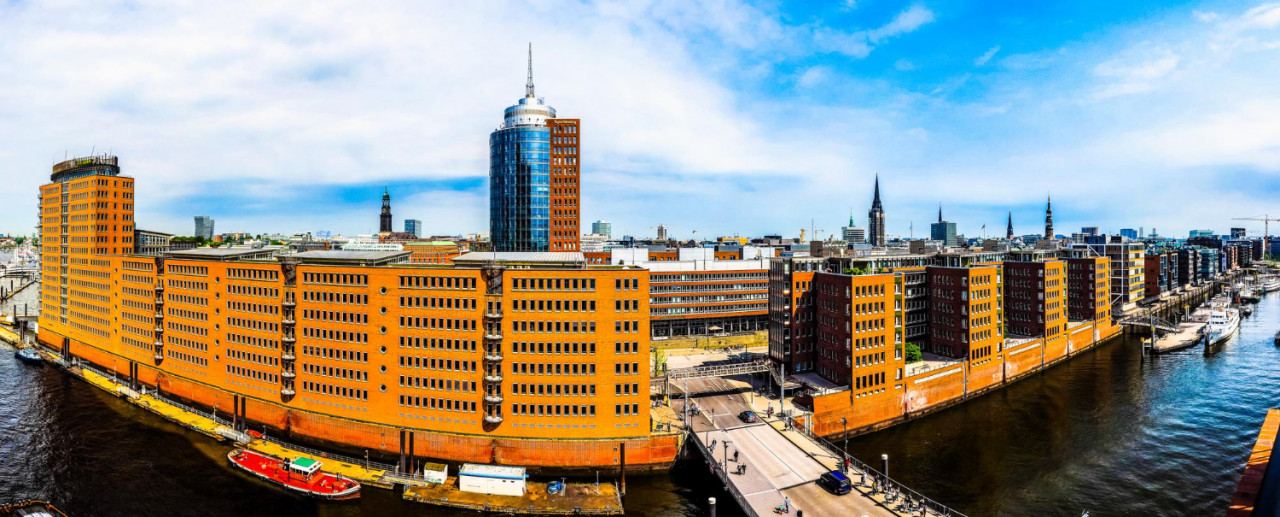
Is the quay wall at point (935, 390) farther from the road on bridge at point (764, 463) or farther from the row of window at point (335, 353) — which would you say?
the row of window at point (335, 353)

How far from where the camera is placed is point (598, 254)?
18450 cm

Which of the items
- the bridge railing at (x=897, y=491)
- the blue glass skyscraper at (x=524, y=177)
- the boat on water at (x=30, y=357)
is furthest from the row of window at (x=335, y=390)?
the boat on water at (x=30, y=357)

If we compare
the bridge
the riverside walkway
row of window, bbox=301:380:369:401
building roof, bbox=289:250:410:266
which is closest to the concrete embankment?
row of window, bbox=301:380:369:401

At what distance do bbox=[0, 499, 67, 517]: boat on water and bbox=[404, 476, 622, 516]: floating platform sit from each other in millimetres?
36868

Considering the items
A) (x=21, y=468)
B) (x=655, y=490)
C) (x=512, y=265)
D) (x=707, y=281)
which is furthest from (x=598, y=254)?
(x=21, y=468)

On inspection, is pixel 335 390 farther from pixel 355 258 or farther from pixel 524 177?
pixel 524 177

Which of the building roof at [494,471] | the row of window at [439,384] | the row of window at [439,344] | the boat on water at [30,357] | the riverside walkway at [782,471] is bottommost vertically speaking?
the building roof at [494,471]

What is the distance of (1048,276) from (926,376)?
173 feet

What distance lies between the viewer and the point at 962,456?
8575 cm

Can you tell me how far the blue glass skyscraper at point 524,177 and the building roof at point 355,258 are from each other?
77984 mm

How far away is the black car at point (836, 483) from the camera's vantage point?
64500 mm

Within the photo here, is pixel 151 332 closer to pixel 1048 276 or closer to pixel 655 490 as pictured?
pixel 655 490

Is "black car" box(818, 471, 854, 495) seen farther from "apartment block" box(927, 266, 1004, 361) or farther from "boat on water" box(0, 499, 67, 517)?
"boat on water" box(0, 499, 67, 517)

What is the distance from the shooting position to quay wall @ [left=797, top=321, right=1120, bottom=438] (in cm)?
9206
